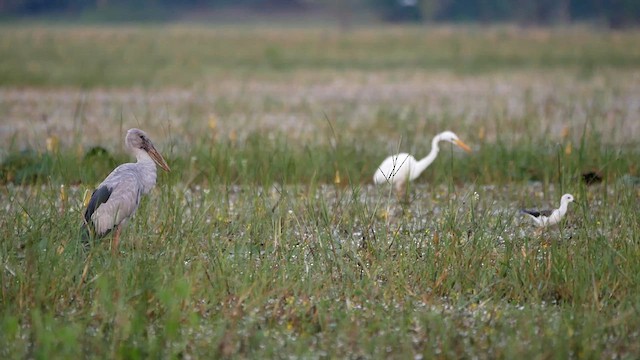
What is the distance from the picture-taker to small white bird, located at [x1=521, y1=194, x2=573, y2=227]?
7352 mm

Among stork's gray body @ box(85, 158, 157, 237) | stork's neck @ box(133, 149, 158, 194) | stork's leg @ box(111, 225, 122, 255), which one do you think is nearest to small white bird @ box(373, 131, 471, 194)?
stork's neck @ box(133, 149, 158, 194)

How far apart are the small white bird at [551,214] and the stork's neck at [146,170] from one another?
277cm

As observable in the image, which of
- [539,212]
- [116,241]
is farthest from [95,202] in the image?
[539,212]

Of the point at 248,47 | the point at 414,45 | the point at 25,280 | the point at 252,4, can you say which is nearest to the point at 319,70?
the point at 248,47

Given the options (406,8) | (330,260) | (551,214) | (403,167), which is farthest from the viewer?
(406,8)

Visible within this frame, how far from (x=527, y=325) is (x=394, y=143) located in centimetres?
724

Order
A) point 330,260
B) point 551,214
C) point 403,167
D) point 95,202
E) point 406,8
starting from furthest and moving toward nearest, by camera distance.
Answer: point 406,8
point 403,167
point 551,214
point 95,202
point 330,260

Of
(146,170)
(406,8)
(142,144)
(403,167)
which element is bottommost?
(406,8)

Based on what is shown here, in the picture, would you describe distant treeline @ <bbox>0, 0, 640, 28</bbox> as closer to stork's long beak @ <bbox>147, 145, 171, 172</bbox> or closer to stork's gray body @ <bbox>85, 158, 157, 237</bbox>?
stork's long beak @ <bbox>147, 145, 171, 172</bbox>

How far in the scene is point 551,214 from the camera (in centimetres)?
744

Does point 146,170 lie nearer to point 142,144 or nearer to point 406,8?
point 142,144

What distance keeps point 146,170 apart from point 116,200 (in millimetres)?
614

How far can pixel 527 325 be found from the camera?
513 cm

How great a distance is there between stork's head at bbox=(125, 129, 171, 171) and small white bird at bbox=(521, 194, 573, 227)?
2.76 metres
